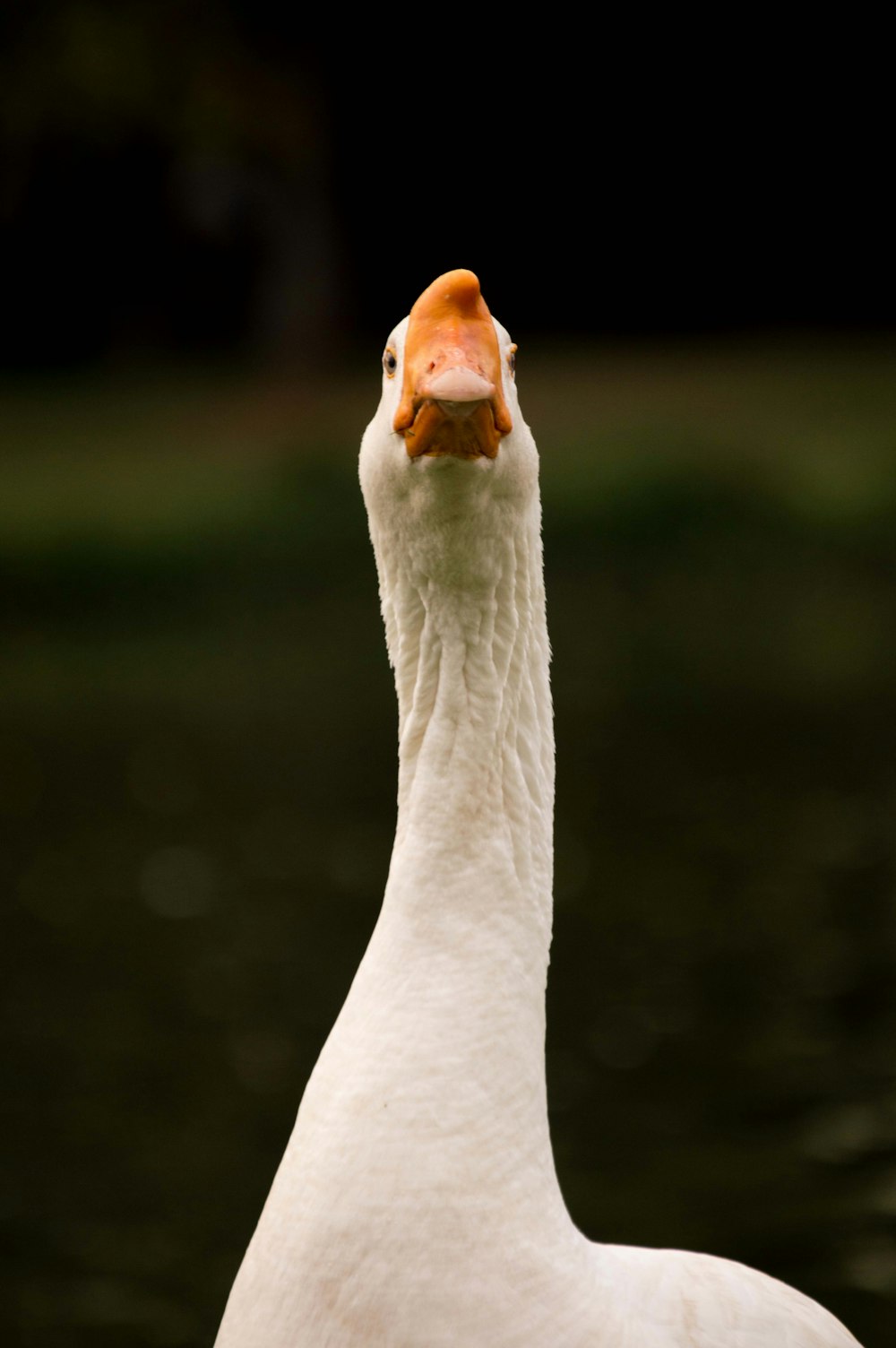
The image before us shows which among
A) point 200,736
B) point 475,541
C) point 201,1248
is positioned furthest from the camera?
point 200,736

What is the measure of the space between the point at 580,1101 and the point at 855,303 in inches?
941

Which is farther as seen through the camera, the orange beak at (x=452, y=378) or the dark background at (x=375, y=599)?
the dark background at (x=375, y=599)

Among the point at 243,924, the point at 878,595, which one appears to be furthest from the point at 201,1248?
the point at 878,595

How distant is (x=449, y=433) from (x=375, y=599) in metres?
15.2

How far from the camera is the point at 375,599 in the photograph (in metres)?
18.0

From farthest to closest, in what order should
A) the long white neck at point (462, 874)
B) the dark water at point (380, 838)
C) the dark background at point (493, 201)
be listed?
the dark background at point (493, 201) < the dark water at point (380, 838) < the long white neck at point (462, 874)

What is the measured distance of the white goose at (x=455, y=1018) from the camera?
2820mm

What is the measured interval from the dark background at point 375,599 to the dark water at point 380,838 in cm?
3

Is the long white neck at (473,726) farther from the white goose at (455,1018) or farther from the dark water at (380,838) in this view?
the dark water at (380,838)

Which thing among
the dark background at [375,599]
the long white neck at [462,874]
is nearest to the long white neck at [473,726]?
the long white neck at [462,874]

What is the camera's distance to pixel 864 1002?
29.1ft

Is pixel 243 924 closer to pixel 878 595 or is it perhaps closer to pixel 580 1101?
pixel 580 1101

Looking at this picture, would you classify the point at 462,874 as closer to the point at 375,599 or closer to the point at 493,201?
the point at 375,599

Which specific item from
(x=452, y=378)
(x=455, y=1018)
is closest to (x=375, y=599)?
(x=455, y=1018)
